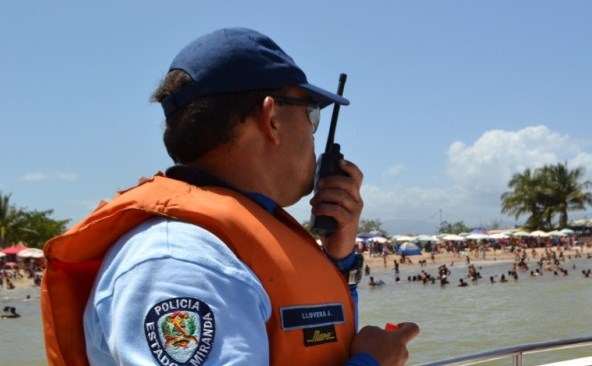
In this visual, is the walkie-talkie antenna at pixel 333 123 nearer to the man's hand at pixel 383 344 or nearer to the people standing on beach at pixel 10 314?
the man's hand at pixel 383 344

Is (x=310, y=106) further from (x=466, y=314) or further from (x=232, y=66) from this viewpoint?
(x=466, y=314)

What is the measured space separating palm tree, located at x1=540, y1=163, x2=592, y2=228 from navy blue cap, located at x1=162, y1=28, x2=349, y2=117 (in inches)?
3145

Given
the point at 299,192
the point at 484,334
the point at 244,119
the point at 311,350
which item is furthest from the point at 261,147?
the point at 484,334

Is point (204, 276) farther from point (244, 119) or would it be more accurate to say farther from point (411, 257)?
point (411, 257)

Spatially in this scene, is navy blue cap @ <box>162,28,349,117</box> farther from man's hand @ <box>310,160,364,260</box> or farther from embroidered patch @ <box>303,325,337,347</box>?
embroidered patch @ <box>303,325,337,347</box>

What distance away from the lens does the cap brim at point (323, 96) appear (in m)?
1.75

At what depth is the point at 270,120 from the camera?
5.52 feet

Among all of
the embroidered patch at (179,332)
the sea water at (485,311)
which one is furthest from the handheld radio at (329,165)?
the sea water at (485,311)

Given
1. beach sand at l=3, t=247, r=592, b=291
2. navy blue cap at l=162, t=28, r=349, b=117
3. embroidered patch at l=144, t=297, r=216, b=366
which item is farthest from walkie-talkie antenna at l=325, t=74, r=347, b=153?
beach sand at l=3, t=247, r=592, b=291

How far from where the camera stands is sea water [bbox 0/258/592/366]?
79.7 ft

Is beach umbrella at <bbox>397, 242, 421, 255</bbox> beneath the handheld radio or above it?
above

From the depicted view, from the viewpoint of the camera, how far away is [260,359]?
1322 millimetres

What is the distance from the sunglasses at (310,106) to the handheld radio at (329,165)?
9cm

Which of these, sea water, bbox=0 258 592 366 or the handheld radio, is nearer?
the handheld radio
